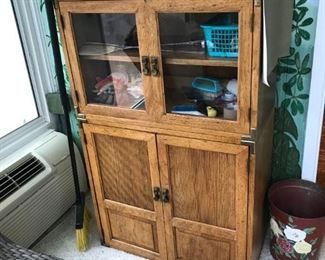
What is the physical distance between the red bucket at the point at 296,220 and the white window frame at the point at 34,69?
1.38m

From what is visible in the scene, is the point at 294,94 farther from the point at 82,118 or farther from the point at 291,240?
the point at 82,118

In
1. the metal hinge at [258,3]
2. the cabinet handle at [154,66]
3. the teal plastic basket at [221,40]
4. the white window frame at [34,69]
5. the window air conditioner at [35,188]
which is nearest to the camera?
the metal hinge at [258,3]

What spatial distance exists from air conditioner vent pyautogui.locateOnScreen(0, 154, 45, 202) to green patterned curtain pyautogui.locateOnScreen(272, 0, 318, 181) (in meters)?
1.27

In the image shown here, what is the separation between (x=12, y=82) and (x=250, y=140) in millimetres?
1462

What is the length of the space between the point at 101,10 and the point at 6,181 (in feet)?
3.35

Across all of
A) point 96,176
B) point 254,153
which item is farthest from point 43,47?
point 254,153

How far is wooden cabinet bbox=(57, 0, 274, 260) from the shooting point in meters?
1.21

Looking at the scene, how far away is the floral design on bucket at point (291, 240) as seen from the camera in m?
1.51

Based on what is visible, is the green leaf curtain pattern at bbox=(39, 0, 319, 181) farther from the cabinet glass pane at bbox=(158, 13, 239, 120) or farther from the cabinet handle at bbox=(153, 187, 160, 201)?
the cabinet handle at bbox=(153, 187, 160, 201)

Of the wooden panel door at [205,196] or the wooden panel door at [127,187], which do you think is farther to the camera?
the wooden panel door at [127,187]

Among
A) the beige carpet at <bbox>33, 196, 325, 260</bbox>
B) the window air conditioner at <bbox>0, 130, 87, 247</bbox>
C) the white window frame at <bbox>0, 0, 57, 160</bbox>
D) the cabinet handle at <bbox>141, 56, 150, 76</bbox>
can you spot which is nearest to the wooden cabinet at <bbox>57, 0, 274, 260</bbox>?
the cabinet handle at <bbox>141, 56, 150, 76</bbox>

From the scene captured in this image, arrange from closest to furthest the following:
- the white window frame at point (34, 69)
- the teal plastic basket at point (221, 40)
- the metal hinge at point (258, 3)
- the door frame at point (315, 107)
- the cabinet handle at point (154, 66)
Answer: the metal hinge at point (258, 3) → the teal plastic basket at point (221, 40) → the cabinet handle at point (154, 66) → the door frame at point (315, 107) → the white window frame at point (34, 69)

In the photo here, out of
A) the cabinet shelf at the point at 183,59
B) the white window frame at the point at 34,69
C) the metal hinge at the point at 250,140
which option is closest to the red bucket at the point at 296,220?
the metal hinge at the point at 250,140

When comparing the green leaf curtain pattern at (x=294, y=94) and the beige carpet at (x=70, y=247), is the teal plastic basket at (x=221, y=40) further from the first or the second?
the beige carpet at (x=70, y=247)
